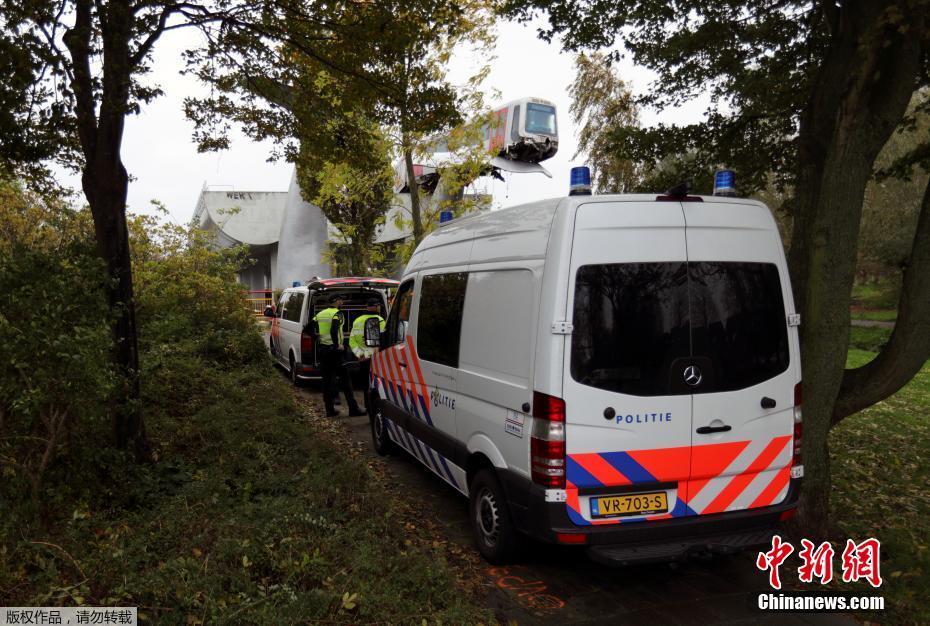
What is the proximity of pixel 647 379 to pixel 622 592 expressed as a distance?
144 cm

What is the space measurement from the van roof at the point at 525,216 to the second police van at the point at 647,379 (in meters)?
0.02

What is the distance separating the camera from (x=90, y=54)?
5.26 meters

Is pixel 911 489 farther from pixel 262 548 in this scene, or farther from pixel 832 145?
pixel 262 548

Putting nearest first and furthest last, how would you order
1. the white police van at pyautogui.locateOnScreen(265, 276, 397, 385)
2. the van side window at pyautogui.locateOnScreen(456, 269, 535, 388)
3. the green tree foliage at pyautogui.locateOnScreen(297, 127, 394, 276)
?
the van side window at pyautogui.locateOnScreen(456, 269, 535, 388) → the white police van at pyautogui.locateOnScreen(265, 276, 397, 385) → the green tree foliage at pyautogui.locateOnScreen(297, 127, 394, 276)

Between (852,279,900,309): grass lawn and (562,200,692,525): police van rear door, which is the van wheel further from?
(852,279,900,309): grass lawn

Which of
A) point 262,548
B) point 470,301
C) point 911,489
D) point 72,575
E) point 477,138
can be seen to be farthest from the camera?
point 477,138

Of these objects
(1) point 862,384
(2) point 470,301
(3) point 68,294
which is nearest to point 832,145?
(1) point 862,384

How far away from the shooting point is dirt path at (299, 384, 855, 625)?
3.67 meters

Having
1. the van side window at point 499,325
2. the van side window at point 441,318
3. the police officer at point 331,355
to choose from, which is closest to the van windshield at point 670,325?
the van side window at point 499,325

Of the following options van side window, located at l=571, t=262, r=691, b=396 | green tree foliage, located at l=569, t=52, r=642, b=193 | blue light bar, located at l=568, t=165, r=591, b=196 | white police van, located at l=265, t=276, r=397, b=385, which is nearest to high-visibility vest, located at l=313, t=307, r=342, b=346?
white police van, located at l=265, t=276, r=397, b=385

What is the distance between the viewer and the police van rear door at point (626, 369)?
360cm

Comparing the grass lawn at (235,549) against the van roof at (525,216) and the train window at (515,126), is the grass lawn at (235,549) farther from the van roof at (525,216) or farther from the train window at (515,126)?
the train window at (515,126)

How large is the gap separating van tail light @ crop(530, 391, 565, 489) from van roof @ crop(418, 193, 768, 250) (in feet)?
3.49

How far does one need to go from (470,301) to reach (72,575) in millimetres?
2988
